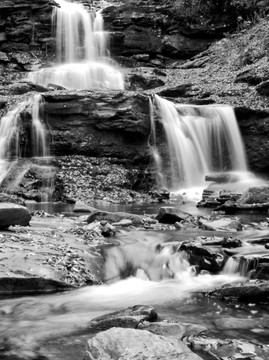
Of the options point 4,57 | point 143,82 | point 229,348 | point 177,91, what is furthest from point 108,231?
point 4,57

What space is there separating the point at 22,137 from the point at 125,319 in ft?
47.8

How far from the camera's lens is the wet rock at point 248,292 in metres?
5.07

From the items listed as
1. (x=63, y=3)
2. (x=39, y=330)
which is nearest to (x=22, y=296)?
(x=39, y=330)

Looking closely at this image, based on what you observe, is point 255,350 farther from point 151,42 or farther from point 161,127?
point 151,42

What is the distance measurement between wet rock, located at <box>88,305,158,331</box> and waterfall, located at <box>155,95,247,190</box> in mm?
14138

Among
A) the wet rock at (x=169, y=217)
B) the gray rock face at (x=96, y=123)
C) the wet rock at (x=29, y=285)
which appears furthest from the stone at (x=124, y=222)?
the gray rock face at (x=96, y=123)

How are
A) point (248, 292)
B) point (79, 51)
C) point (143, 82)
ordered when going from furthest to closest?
1. point (79, 51)
2. point (143, 82)
3. point (248, 292)

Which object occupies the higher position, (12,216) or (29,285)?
(12,216)

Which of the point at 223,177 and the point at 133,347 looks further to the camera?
the point at 223,177

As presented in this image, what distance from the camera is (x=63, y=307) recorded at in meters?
5.21

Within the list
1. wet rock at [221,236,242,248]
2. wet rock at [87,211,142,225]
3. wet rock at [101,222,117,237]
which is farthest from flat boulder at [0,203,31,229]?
wet rock at [221,236,242,248]

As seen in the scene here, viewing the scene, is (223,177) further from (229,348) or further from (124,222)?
(229,348)

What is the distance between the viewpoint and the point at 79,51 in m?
28.4

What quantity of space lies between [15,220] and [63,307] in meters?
3.24
